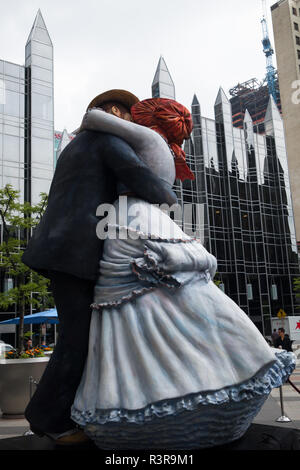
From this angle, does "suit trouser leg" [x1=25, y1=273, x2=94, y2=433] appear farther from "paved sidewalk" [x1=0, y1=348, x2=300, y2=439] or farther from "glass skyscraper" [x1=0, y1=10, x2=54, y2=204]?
"glass skyscraper" [x1=0, y1=10, x2=54, y2=204]

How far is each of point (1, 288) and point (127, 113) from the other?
87.5 feet

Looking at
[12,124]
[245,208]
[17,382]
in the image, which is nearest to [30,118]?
[12,124]

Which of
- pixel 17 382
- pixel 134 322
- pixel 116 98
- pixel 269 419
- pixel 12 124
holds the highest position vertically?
pixel 12 124

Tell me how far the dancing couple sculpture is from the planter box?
5817mm

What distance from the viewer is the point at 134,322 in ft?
8.04

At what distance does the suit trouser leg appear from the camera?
261cm

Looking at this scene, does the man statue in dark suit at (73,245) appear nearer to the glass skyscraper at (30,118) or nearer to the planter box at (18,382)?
the planter box at (18,382)

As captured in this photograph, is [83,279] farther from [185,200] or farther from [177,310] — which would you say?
[185,200]

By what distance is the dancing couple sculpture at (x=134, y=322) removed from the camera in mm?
2275

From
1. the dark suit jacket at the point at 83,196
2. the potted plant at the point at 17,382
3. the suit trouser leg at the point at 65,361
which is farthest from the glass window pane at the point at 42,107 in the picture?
the suit trouser leg at the point at 65,361

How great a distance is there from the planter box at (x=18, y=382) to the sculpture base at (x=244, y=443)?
5.38m

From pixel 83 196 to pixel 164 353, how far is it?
3.54 ft

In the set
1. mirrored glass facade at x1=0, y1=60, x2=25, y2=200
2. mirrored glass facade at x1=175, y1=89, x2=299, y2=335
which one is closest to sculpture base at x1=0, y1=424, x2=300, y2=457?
mirrored glass facade at x1=0, y1=60, x2=25, y2=200

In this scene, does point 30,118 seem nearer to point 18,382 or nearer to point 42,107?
point 42,107
